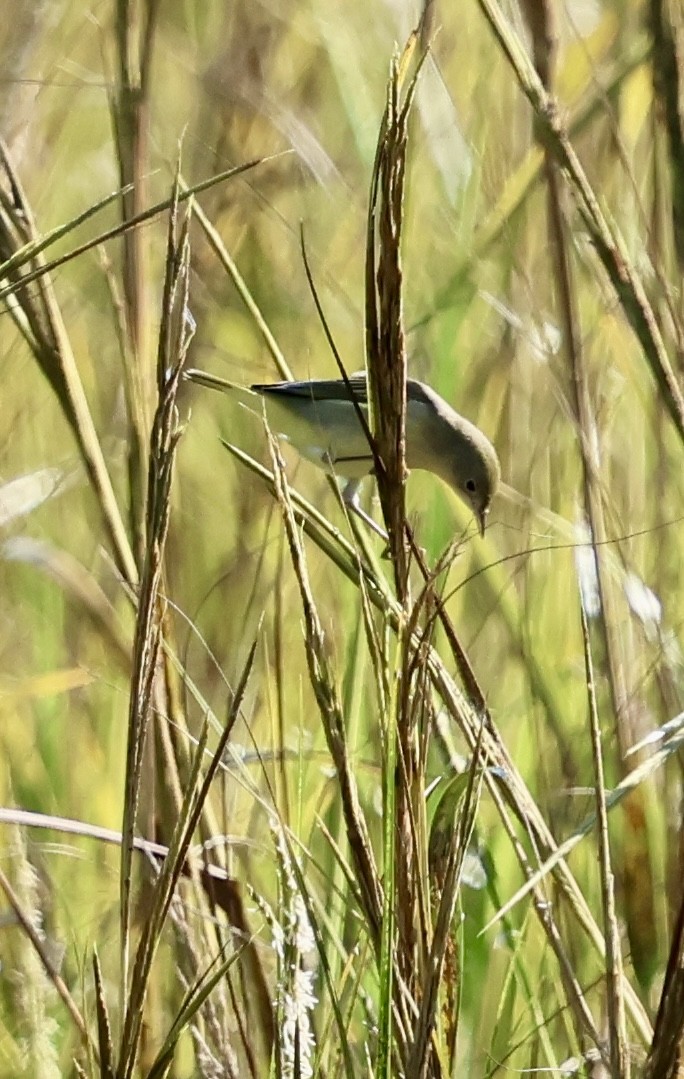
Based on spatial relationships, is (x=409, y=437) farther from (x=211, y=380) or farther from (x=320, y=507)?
(x=211, y=380)

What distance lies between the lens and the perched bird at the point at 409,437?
1.30m

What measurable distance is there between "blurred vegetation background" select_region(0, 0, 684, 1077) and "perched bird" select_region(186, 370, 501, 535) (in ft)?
0.11

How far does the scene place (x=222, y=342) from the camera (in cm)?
133

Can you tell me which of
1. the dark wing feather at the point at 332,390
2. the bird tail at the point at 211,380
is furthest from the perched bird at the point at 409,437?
the bird tail at the point at 211,380

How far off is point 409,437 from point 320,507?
43 centimetres

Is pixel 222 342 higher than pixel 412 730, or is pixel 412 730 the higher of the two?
pixel 222 342

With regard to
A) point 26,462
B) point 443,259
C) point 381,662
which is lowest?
point 381,662

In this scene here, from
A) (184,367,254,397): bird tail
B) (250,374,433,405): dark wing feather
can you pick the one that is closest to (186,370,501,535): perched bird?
(250,374,433,405): dark wing feather

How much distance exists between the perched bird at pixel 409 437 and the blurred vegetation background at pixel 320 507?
0.03 meters

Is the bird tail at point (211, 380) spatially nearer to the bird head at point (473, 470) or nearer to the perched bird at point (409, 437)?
the perched bird at point (409, 437)

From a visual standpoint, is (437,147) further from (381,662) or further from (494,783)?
(381,662)

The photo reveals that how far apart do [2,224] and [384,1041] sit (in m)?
0.42

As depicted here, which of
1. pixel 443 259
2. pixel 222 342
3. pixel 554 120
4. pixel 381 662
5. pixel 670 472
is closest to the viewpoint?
pixel 381 662

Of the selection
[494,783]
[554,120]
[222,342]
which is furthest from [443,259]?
[494,783]
